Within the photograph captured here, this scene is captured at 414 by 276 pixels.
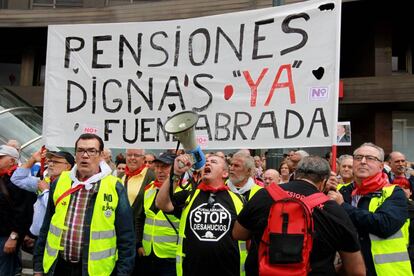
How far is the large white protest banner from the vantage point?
4.04m

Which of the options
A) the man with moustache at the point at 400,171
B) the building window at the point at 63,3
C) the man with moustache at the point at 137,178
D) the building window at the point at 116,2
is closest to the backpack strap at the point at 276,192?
the man with moustache at the point at 137,178

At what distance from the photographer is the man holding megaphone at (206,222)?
348cm

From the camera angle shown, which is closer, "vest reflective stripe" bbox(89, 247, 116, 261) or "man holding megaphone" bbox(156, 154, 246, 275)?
"vest reflective stripe" bbox(89, 247, 116, 261)

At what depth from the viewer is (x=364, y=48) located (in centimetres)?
1777

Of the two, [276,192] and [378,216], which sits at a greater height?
[276,192]

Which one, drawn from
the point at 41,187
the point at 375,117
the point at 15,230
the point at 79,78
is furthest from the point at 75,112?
the point at 375,117

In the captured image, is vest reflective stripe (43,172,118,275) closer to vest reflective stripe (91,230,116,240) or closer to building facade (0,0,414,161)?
vest reflective stripe (91,230,116,240)

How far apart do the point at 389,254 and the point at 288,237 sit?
109 cm

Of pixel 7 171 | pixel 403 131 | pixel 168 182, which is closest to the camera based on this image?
pixel 168 182

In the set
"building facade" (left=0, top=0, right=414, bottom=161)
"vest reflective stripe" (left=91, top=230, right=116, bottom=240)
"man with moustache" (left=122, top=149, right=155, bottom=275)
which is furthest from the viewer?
"building facade" (left=0, top=0, right=414, bottom=161)

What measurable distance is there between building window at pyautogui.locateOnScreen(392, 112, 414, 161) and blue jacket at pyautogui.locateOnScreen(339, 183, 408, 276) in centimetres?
1478

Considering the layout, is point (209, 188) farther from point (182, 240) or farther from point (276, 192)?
point (276, 192)

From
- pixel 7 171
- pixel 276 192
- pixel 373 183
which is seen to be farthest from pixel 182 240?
pixel 7 171

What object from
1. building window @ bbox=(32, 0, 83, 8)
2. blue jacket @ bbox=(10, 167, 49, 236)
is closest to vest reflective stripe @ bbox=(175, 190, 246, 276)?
blue jacket @ bbox=(10, 167, 49, 236)
